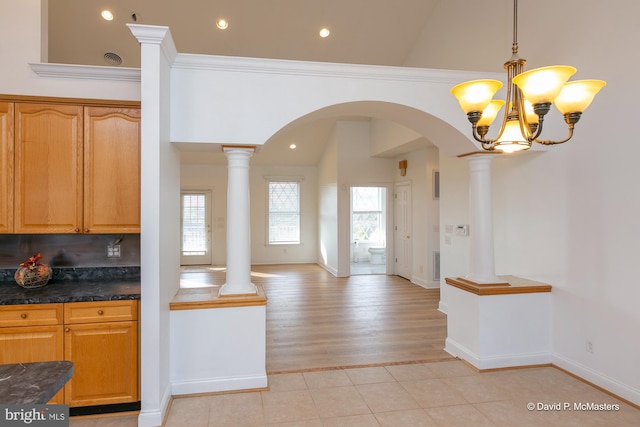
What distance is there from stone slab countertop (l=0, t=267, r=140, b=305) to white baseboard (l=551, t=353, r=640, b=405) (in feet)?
11.9

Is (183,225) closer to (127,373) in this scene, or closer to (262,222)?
(262,222)

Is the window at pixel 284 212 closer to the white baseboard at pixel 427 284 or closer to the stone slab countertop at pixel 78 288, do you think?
the white baseboard at pixel 427 284

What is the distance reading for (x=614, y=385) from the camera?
2.94 m

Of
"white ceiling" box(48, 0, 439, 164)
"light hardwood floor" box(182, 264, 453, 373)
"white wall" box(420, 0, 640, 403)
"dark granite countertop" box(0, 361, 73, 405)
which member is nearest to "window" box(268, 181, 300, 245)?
"light hardwood floor" box(182, 264, 453, 373)

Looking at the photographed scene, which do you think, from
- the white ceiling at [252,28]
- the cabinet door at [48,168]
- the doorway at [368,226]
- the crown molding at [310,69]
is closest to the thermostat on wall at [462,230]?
the crown molding at [310,69]

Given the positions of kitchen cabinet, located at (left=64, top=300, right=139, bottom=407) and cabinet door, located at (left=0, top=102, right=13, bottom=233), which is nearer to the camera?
kitchen cabinet, located at (left=64, top=300, right=139, bottom=407)

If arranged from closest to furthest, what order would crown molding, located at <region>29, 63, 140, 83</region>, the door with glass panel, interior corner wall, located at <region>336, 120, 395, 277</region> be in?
crown molding, located at <region>29, 63, 140, 83</region>, interior corner wall, located at <region>336, 120, 395, 277</region>, the door with glass panel

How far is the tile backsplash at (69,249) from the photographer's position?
3.08 m

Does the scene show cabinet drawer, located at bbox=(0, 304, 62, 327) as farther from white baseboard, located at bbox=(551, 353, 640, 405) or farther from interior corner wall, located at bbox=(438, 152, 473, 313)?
interior corner wall, located at bbox=(438, 152, 473, 313)

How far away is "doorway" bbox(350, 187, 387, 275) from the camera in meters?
10.2

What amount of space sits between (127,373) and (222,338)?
26.9 inches

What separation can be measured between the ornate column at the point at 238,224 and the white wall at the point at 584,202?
271 cm

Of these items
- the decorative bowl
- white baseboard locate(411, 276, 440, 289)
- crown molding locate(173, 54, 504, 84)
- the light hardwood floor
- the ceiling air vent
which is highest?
the ceiling air vent

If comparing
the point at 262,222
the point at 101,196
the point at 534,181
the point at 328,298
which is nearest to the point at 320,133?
the point at 262,222
